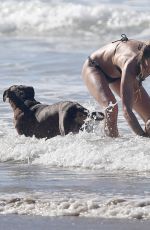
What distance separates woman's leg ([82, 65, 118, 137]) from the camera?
8328 mm

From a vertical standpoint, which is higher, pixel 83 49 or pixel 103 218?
pixel 103 218

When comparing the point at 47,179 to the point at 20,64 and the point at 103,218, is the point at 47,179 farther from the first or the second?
the point at 20,64

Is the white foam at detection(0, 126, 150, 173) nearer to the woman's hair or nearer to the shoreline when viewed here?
the woman's hair

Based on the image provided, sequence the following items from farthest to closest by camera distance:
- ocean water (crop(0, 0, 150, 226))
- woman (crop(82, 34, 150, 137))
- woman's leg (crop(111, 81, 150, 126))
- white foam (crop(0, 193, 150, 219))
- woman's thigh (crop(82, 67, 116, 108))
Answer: woman's leg (crop(111, 81, 150, 126)) → woman's thigh (crop(82, 67, 116, 108)) → woman (crop(82, 34, 150, 137)) → ocean water (crop(0, 0, 150, 226)) → white foam (crop(0, 193, 150, 219))

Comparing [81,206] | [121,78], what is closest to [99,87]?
[121,78]

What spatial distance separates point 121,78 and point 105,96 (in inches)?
15.9

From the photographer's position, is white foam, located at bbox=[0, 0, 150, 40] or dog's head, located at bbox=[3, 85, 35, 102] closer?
dog's head, located at bbox=[3, 85, 35, 102]

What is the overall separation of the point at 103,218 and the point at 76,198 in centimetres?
60

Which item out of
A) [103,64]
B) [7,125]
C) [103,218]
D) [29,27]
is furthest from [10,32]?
[103,218]

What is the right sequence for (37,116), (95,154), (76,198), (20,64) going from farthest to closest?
1. (20,64)
2. (37,116)
3. (95,154)
4. (76,198)

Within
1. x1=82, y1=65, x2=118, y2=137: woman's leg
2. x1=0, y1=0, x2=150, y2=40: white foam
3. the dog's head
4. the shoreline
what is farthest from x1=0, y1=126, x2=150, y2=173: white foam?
x1=0, y1=0, x2=150, y2=40: white foam

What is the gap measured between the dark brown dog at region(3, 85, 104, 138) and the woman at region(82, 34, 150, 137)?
1.03 feet

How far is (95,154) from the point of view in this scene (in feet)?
25.7

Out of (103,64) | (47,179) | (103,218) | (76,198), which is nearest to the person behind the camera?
(103,218)
